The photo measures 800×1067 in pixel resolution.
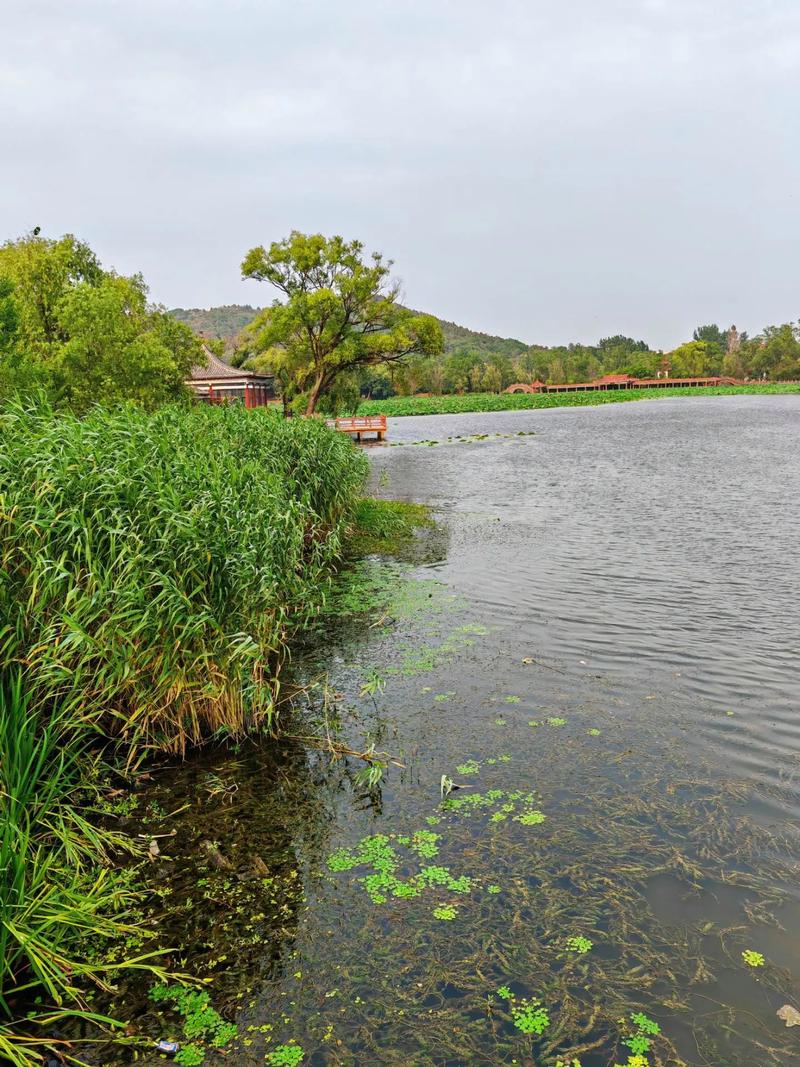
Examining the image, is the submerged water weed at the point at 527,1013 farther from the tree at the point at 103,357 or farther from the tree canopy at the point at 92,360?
the tree at the point at 103,357

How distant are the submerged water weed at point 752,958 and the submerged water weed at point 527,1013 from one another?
120cm

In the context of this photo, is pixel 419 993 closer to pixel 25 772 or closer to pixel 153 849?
pixel 153 849

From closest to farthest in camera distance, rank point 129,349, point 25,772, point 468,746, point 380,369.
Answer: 1. point 25,772
2. point 468,746
3. point 129,349
4. point 380,369

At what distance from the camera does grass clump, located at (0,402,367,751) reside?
5848mm

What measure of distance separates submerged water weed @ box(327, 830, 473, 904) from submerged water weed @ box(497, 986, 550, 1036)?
872 mm

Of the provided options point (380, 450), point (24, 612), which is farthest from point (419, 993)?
point (380, 450)

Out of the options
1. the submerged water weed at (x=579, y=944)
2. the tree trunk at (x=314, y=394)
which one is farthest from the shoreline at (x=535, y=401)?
the submerged water weed at (x=579, y=944)

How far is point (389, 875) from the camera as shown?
486 cm

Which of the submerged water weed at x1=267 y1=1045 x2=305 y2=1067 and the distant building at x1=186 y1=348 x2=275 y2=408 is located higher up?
the distant building at x1=186 y1=348 x2=275 y2=408

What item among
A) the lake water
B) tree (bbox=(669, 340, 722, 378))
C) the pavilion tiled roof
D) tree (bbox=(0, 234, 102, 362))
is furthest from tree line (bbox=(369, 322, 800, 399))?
the lake water

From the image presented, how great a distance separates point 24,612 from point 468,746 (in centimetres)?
397

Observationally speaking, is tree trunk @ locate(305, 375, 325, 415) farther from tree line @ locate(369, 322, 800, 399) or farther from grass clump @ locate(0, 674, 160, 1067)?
tree line @ locate(369, 322, 800, 399)

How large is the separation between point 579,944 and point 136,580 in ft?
14.2

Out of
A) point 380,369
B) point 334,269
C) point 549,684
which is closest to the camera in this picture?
point 549,684
